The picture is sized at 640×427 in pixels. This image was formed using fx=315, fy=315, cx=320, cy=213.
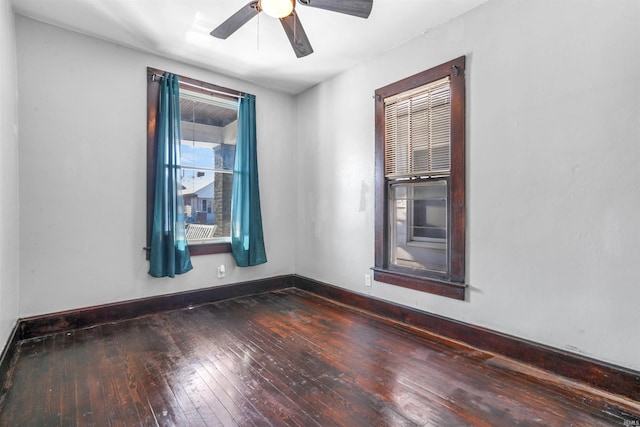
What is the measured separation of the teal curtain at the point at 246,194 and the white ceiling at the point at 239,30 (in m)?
0.67

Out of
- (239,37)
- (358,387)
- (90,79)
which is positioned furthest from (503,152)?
(90,79)

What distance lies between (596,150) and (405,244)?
1758 millimetres

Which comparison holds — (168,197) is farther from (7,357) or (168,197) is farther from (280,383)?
(280,383)

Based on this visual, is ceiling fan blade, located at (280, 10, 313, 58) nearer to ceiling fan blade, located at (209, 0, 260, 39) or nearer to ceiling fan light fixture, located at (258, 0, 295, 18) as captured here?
ceiling fan light fixture, located at (258, 0, 295, 18)

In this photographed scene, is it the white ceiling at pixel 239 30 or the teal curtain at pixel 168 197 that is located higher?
the white ceiling at pixel 239 30

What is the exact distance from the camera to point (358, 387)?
2045mm

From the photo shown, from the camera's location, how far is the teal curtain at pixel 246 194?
4.10 meters

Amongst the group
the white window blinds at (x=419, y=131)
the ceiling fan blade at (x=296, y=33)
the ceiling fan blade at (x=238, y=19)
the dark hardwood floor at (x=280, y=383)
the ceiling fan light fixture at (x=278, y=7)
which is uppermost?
the ceiling fan blade at (x=238, y=19)

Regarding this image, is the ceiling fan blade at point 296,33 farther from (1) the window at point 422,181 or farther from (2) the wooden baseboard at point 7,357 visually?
(2) the wooden baseboard at point 7,357

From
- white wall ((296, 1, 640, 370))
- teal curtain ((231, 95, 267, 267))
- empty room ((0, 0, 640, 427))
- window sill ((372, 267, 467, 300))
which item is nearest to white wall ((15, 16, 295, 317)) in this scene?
empty room ((0, 0, 640, 427))

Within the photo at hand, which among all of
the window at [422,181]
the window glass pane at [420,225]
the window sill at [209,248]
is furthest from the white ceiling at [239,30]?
the window sill at [209,248]

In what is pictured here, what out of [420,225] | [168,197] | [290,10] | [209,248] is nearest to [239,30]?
[290,10]

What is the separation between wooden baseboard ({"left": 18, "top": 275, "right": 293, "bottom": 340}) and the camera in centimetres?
284

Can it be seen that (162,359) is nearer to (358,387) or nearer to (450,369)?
(358,387)
